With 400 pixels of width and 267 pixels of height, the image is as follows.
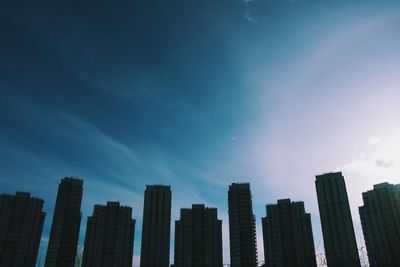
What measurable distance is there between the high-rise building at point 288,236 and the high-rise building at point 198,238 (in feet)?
84.4

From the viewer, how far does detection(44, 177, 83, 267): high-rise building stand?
15762 cm

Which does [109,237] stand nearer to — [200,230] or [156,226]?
[156,226]

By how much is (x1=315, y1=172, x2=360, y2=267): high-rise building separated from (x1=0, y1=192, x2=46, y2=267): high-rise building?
144756 mm

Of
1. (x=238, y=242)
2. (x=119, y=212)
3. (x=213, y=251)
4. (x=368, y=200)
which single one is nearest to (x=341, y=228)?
(x=368, y=200)

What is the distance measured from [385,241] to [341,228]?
2541cm

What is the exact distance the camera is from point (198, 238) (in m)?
172

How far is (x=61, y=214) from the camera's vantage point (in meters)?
164

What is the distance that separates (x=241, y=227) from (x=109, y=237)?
68.5 m

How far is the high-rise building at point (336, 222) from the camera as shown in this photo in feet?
468

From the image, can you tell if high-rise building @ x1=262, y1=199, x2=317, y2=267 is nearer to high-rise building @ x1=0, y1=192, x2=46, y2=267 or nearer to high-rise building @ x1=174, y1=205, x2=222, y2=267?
high-rise building @ x1=174, y1=205, x2=222, y2=267

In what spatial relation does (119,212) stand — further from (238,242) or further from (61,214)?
(238,242)

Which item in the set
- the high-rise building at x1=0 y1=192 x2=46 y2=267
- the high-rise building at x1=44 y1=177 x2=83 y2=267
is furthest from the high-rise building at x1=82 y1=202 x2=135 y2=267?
the high-rise building at x1=0 y1=192 x2=46 y2=267

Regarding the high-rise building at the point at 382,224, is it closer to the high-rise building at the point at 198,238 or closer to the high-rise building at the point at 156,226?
the high-rise building at the point at 198,238

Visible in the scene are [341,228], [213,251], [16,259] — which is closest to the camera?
[341,228]
